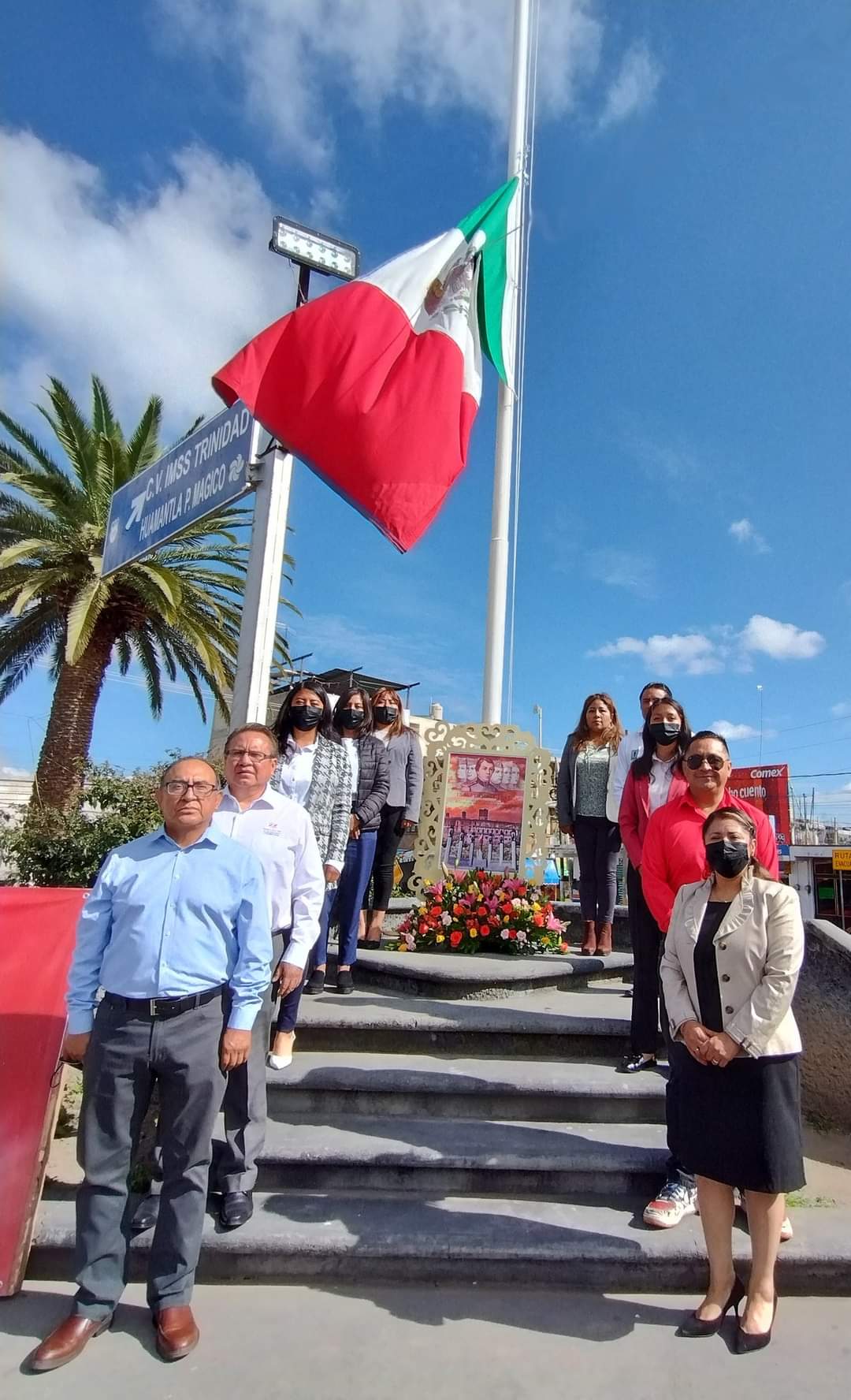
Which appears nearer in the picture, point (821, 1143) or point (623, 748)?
point (821, 1143)

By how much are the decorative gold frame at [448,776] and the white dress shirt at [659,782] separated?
319 centimetres

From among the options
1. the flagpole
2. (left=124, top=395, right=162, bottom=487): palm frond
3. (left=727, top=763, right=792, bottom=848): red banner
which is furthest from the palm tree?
(left=727, top=763, right=792, bottom=848): red banner

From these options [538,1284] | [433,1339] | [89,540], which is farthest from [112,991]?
[89,540]

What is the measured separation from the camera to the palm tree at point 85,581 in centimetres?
1421

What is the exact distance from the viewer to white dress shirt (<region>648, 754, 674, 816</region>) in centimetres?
427

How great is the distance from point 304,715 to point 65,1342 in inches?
112

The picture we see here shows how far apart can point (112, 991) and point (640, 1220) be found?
2129 mm

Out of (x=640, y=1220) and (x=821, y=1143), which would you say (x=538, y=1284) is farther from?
(x=821, y=1143)

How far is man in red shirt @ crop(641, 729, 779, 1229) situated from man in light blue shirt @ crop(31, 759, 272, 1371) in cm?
164

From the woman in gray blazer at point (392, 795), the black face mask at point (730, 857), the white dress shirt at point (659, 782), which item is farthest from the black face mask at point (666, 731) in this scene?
the woman in gray blazer at point (392, 795)

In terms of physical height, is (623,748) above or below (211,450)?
below

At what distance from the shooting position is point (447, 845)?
741 cm

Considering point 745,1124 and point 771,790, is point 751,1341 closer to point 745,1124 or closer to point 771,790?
point 745,1124

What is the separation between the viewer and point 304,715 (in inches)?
181
